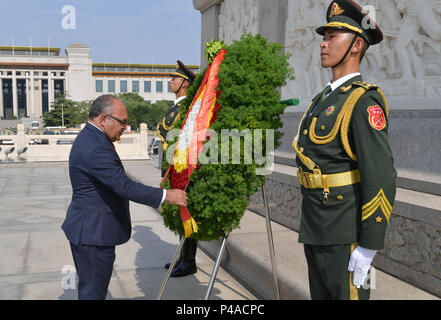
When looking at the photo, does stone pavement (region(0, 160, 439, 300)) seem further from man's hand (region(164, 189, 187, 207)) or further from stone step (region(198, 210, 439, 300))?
man's hand (region(164, 189, 187, 207))

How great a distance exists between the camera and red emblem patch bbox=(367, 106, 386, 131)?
188cm

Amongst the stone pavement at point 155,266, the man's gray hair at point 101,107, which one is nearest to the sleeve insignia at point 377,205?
the stone pavement at point 155,266

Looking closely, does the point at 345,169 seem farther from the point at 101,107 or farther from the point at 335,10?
the point at 101,107

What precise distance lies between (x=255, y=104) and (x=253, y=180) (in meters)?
0.44

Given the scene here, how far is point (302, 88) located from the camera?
585 centimetres

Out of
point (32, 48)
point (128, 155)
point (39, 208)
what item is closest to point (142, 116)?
point (32, 48)

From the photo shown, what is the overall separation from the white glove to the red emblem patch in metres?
0.55

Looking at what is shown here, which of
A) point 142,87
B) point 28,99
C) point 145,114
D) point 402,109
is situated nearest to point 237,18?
point 402,109

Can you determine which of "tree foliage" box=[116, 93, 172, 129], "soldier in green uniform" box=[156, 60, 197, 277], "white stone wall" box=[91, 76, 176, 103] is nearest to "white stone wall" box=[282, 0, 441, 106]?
"soldier in green uniform" box=[156, 60, 197, 277]

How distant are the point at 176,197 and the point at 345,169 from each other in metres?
1.00

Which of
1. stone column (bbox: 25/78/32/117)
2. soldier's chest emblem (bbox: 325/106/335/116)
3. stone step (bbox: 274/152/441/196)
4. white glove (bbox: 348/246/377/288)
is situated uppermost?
stone column (bbox: 25/78/32/117)

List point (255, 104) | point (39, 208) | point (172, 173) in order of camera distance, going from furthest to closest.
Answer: point (39, 208)
point (172, 173)
point (255, 104)

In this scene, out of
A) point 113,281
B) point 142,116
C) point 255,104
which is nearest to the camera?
point 255,104
